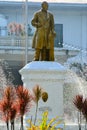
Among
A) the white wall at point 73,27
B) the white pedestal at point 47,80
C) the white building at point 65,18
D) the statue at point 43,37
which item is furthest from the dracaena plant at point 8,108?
the white wall at point 73,27

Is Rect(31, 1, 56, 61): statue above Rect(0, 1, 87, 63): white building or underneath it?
above

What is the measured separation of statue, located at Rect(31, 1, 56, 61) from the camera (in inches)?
490

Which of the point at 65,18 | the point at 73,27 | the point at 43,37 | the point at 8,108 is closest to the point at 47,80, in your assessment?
the point at 43,37

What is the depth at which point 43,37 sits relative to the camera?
40.9ft

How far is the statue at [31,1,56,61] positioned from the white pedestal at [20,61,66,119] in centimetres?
32

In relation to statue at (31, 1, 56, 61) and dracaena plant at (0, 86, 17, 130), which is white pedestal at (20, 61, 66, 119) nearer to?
statue at (31, 1, 56, 61)

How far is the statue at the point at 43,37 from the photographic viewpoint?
40.8 feet

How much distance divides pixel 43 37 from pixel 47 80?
86cm

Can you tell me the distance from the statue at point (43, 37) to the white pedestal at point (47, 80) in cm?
32

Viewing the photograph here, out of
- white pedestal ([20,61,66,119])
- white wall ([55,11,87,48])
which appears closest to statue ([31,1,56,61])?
white pedestal ([20,61,66,119])

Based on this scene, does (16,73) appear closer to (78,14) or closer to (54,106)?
(78,14)

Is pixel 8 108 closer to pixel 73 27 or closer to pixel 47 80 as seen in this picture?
pixel 47 80

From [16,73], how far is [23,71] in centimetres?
1769

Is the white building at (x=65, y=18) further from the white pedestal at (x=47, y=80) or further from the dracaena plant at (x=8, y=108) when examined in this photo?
the dracaena plant at (x=8, y=108)
